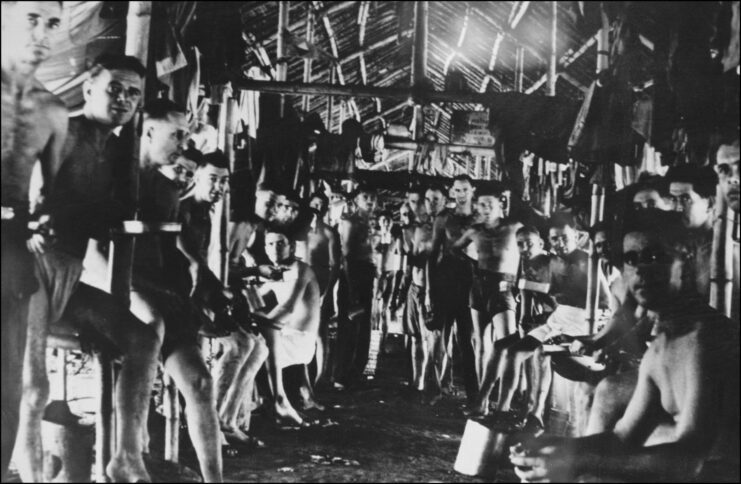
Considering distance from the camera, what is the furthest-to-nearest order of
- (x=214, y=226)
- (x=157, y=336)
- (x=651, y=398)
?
(x=214, y=226), (x=157, y=336), (x=651, y=398)

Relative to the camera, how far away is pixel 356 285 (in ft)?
30.7

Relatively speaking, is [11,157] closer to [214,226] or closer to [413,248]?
[214,226]

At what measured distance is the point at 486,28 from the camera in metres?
11.4

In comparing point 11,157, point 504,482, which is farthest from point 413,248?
point 11,157

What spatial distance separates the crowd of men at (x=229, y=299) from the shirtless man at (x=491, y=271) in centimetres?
10

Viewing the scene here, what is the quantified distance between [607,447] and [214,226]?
3.68 metres

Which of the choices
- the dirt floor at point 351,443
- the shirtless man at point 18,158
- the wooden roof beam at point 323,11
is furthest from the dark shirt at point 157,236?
the wooden roof beam at point 323,11

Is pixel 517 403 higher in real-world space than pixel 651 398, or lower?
lower

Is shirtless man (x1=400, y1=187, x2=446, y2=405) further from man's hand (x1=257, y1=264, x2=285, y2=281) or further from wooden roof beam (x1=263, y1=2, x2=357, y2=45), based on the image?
wooden roof beam (x1=263, y1=2, x2=357, y2=45)

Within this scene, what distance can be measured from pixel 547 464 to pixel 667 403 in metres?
0.83

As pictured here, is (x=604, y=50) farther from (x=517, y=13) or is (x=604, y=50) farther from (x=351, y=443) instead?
(x=351, y=443)

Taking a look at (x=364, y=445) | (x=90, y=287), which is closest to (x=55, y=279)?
(x=90, y=287)

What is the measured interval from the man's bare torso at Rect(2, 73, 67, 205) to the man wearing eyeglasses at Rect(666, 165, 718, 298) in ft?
15.7

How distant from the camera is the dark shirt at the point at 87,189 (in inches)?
168
